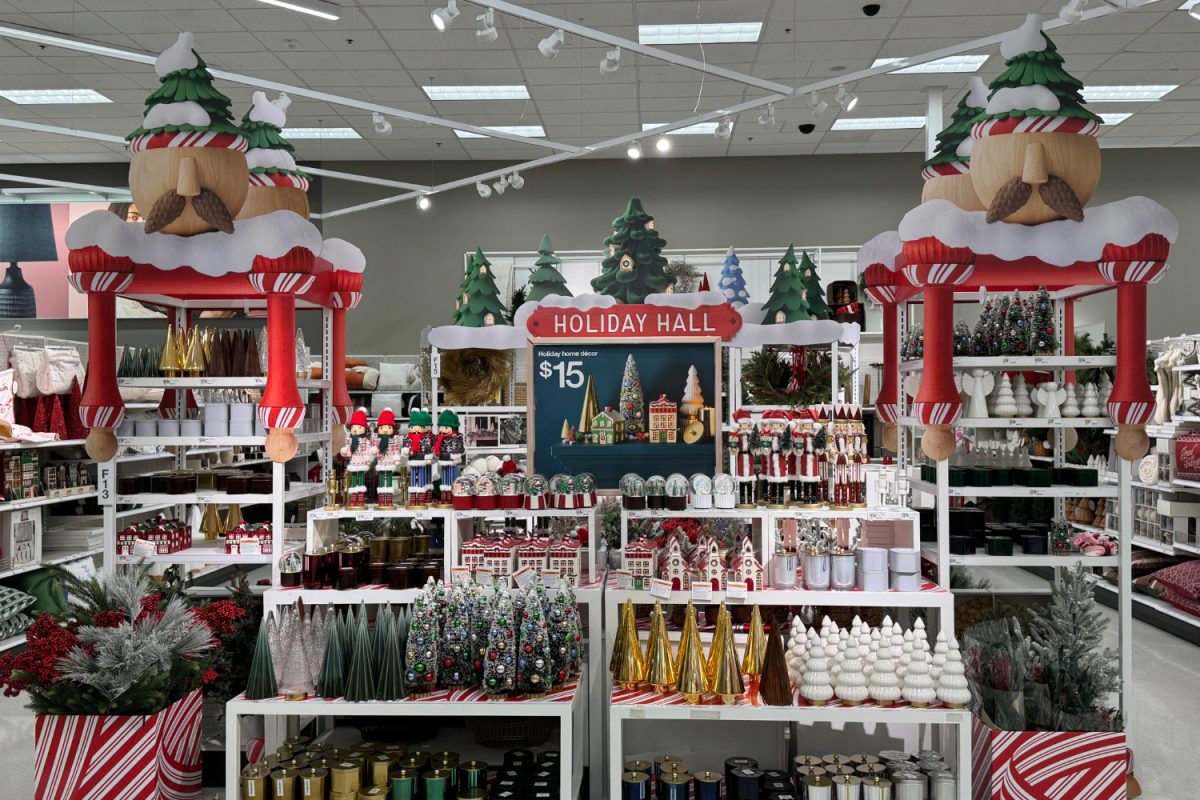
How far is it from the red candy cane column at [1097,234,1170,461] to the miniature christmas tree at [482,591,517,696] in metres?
2.57

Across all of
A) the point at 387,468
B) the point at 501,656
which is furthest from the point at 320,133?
the point at 501,656

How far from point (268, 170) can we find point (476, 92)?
4.78 meters

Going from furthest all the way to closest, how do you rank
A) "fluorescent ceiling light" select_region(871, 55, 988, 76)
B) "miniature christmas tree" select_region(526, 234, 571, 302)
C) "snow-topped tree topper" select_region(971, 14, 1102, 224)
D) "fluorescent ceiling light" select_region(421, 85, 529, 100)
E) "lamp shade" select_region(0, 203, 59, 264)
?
"lamp shade" select_region(0, 203, 59, 264) → "fluorescent ceiling light" select_region(421, 85, 529, 100) → "fluorescent ceiling light" select_region(871, 55, 988, 76) → "miniature christmas tree" select_region(526, 234, 571, 302) → "snow-topped tree topper" select_region(971, 14, 1102, 224)

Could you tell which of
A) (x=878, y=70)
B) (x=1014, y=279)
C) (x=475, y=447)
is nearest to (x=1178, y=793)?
(x=1014, y=279)

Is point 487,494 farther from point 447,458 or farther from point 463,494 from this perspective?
point 447,458

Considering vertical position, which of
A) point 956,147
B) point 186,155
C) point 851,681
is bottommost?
point 851,681

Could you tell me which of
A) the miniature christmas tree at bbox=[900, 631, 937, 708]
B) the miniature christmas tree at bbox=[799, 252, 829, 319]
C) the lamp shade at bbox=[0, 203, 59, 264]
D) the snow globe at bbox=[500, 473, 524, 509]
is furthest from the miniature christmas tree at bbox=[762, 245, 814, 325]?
the lamp shade at bbox=[0, 203, 59, 264]

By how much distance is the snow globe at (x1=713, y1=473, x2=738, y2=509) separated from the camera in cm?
421

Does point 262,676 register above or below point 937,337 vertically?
below

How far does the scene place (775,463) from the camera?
14.1ft

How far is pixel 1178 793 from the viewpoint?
159 inches

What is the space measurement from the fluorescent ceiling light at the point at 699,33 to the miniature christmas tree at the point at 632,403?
3.83 metres

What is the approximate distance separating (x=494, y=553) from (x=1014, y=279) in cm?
253

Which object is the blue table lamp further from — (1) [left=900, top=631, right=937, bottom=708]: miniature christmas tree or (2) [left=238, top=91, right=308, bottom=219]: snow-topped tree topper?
(1) [left=900, top=631, right=937, bottom=708]: miniature christmas tree
